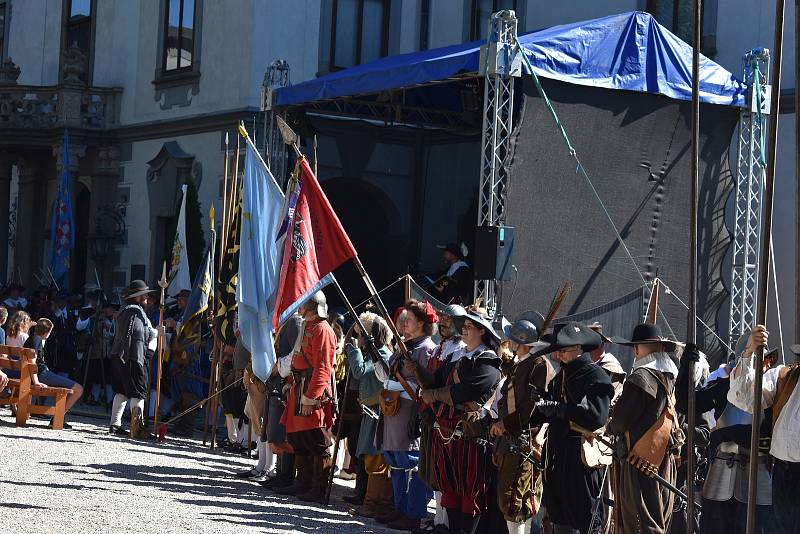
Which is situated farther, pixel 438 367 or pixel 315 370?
pixel 315 370

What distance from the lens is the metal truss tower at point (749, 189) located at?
14.7 m

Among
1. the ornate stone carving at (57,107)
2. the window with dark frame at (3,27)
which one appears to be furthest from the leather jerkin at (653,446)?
the window with dark frame at (3,27)

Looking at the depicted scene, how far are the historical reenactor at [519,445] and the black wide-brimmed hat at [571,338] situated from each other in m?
0.22

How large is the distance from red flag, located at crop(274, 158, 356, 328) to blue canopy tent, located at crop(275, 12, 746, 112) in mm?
3504

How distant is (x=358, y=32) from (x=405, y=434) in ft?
47.3

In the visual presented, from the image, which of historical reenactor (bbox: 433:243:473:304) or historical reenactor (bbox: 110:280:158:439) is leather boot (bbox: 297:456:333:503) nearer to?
historical reenactor (bbox: 110:280:158:439)

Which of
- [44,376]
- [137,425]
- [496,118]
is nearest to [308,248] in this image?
[496,118]

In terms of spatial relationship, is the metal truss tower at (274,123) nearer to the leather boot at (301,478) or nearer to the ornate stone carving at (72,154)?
the leather boot at (301,478)

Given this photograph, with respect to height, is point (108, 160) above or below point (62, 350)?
above

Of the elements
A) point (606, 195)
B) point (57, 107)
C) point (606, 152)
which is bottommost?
point (606, 195)

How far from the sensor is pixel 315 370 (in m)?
11.3

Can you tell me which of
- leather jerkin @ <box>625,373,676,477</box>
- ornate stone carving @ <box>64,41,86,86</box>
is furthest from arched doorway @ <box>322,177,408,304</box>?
leather jerkin @ <box>625,373,676,477</box>

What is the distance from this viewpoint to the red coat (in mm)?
11289

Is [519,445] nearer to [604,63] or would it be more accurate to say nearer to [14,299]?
[604,63]
